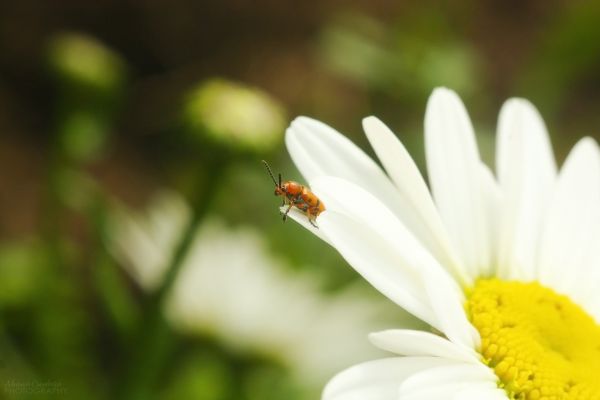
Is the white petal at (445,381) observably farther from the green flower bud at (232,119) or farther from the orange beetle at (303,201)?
the green flower bud at (232,119)

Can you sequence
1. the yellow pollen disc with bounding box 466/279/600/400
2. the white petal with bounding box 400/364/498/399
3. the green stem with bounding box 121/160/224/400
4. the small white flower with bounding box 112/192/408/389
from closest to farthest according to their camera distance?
1. the white petal with bounding box 400/364/498/399
2. the yellow pollen disc with bounding box 466/279/600/400
3. the green stem with bounding box 121/160/224/400
4. the small white flower with bounding box 112/192/408/389

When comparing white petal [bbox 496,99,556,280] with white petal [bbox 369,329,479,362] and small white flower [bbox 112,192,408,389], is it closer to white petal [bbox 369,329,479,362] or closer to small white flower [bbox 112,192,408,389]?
white petal [bbox 369,329,479,362]

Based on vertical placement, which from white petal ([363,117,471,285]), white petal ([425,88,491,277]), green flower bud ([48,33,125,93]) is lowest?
white petal ([363,117,471,285])

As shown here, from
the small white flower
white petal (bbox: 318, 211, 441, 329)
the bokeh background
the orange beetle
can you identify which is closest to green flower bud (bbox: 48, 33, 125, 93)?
the bokeh background

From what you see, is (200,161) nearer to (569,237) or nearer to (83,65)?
(83,65)

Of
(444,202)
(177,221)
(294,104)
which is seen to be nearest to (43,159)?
(294,104)

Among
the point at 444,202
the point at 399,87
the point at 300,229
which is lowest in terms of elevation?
the point at 444,202

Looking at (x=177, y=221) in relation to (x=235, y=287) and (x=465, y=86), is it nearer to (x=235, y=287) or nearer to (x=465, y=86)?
(x=235, y=287)

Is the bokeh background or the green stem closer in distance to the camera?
the green stem
